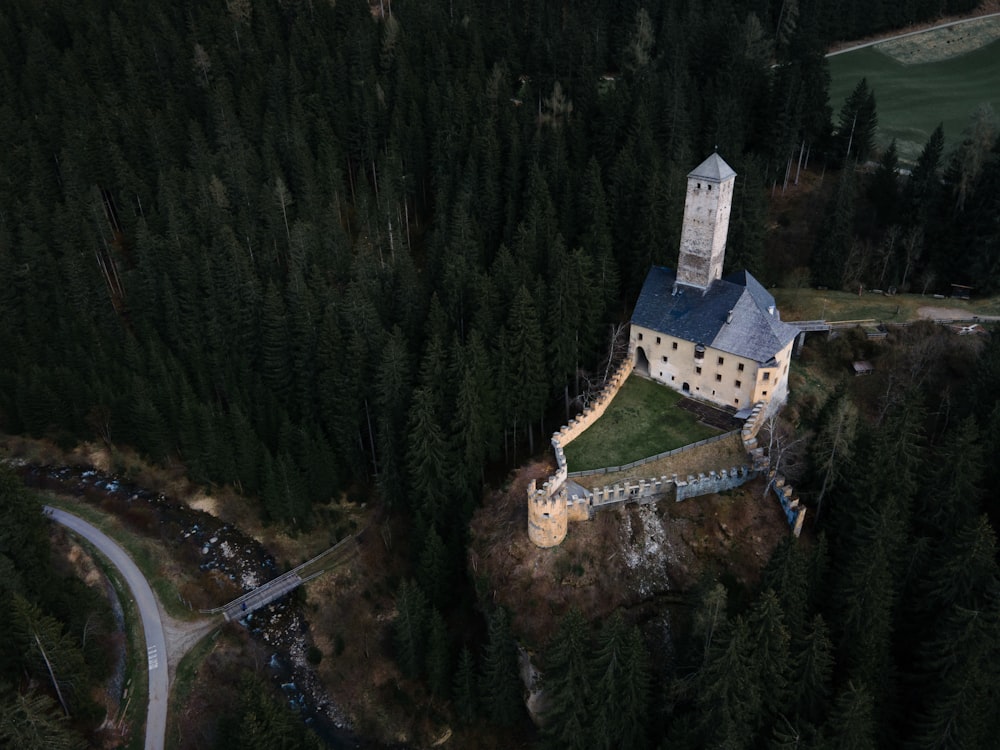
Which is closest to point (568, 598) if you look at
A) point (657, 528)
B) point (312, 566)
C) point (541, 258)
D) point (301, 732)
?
point (657, 528)

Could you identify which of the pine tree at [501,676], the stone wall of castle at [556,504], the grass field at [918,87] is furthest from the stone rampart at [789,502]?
the grass field at [918,87]

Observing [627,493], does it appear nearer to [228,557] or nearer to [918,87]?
[228,557]

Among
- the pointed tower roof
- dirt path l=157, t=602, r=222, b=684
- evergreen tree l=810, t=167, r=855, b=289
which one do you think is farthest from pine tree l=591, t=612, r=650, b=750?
evergreen tree l=810, t=167, r=855, b=289

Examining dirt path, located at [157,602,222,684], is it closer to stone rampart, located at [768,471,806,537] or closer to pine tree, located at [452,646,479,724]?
pine tree, located at [452,646,479,724]

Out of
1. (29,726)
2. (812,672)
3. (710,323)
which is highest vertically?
(710,323)

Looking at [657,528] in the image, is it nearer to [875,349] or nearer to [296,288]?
[875,349]

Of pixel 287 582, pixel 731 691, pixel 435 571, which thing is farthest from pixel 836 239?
pixel 287 582
